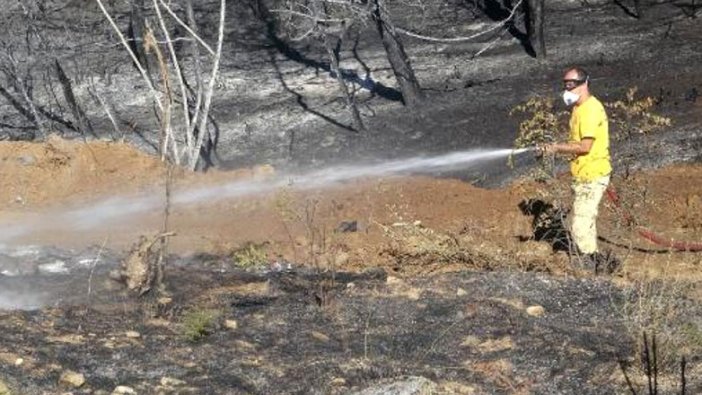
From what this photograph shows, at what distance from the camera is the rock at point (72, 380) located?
5820mm

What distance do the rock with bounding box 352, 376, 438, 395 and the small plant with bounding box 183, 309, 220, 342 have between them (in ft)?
4.56

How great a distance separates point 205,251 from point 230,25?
12425mm

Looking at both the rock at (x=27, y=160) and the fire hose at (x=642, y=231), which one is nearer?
the fire hose at (x=642, y=231)

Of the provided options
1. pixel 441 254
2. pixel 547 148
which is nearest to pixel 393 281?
pixel 441 254

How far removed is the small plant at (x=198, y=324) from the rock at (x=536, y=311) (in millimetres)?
2182

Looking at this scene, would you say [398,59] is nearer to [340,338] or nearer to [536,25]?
[536,25]

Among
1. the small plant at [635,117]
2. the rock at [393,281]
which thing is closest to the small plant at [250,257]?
the rock at [393,281]

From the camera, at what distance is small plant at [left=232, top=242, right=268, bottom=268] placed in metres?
8.93

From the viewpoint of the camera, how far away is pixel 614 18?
59.9 ft

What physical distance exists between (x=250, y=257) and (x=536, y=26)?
9158 millimetres

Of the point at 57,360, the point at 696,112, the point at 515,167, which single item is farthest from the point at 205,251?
the point at 696,112

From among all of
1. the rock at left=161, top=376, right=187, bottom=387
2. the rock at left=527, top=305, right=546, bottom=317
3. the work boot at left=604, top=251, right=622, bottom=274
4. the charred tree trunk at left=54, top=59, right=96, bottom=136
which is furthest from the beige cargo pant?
the charred tree trunk at left=54, top=59, right=96, bottom=136

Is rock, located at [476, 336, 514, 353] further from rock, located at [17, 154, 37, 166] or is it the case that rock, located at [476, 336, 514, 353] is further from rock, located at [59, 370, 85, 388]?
rock, located at [17, 154, 37, 166]

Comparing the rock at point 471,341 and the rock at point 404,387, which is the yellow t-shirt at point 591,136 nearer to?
the rock at point 471,341
